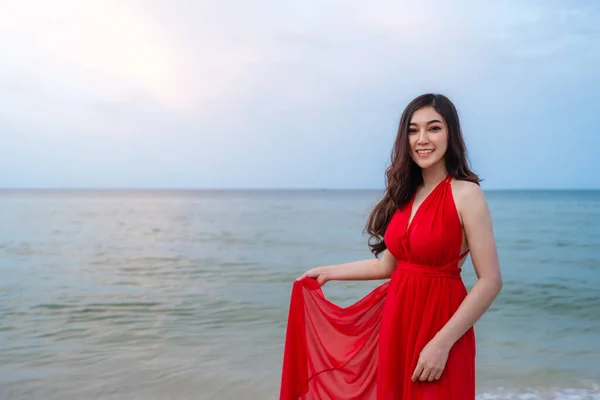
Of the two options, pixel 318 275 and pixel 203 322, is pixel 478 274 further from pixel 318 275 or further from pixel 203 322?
pixel 203 322

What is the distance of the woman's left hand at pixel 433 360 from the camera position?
224 cm

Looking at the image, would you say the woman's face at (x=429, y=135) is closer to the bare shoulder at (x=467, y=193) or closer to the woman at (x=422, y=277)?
the woman at (x=422, y=277)

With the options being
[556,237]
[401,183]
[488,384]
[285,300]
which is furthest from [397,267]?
[556,237]

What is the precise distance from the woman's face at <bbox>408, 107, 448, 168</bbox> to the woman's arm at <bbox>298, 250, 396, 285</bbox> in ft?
1.82

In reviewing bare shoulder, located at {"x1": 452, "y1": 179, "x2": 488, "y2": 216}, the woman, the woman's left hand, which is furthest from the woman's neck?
the woman's left hand

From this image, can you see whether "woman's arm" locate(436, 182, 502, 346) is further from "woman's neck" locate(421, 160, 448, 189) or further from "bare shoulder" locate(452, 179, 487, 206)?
"woman's neck" locate(421, 160, 448, 189)

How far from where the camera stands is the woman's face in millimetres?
2406

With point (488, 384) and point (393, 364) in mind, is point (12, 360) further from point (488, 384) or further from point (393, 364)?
point (393, 364)

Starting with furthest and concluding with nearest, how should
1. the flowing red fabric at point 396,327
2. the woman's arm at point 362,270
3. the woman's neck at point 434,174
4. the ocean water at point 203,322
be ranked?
the ocean water at point 203,322, the woman's arm at point 362,270, the woman's neck at point 434,174, the flowing red fabric at point 396,327

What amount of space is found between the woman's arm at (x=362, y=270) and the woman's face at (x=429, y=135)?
555 mm

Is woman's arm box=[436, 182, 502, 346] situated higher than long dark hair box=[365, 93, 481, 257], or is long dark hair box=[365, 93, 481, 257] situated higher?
long dark hair box=[365, 93, 481, 257]

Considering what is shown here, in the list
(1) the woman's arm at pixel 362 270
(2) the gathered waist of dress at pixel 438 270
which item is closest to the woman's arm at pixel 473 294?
(2) the gathered waist of dress at pixel 438 270

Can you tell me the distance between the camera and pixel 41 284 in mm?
12781

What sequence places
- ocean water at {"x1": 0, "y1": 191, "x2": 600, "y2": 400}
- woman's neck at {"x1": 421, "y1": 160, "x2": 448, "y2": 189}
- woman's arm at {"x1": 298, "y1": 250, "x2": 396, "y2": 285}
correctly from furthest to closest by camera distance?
ocean water at {"x1": 0, "y1": 191, "x2": 600, "y2": 400} < woman's arm at {"x1": 298, "y1": 250, "x2": 396, "y2": 285} < woman's neck at {"x1": 421, "y1": 160, "x2": 448, "y2": 189}
